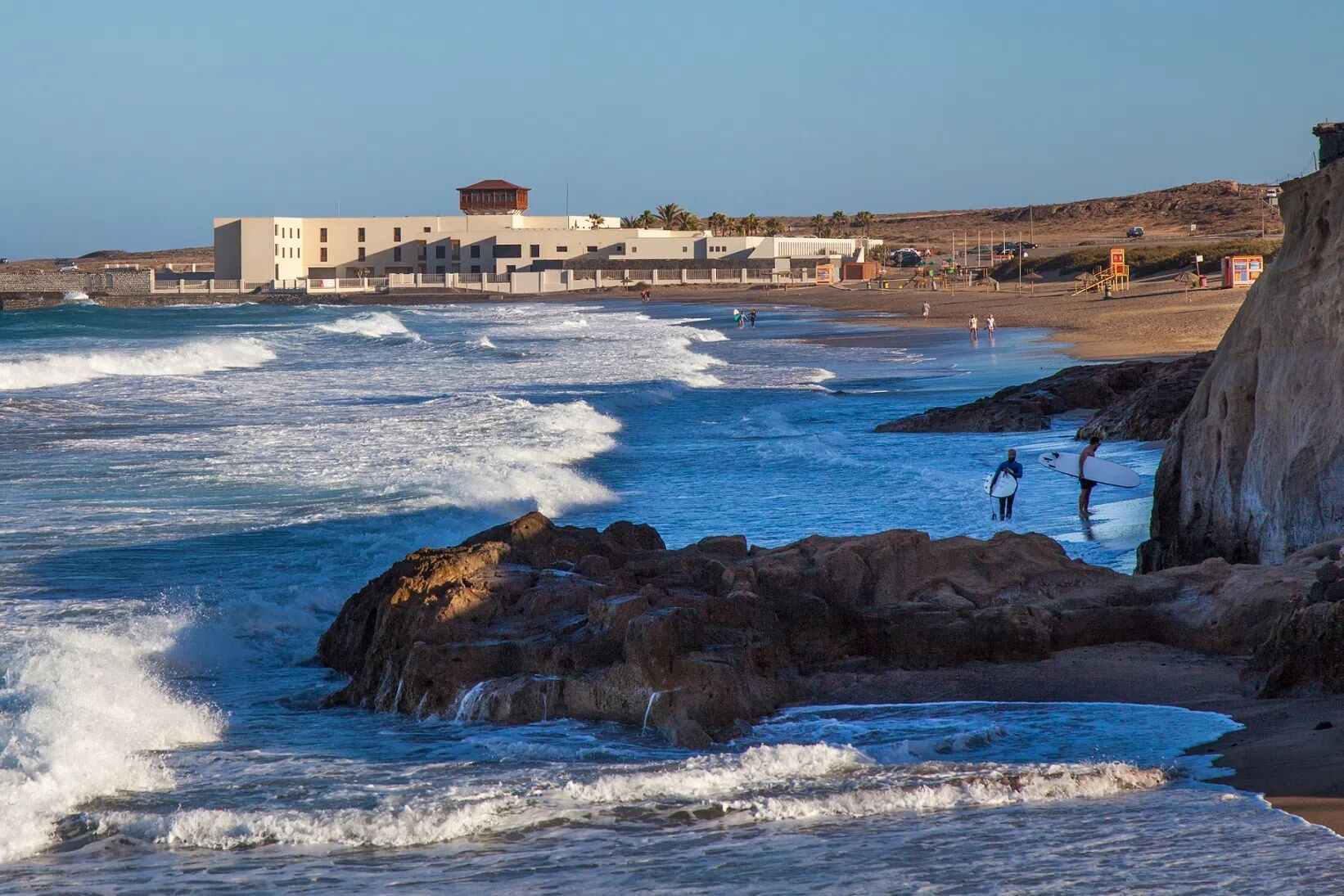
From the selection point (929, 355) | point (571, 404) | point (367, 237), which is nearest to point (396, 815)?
point (571, 404)

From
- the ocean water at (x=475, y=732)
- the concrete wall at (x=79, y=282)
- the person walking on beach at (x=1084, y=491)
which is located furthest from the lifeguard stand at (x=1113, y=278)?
the concrete wall at (x=79, y=282)

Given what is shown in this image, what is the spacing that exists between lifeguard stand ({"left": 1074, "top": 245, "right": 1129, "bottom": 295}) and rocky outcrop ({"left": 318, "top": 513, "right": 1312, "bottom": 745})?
2495 inches

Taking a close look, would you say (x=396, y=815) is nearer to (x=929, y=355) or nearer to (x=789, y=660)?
(x=789, y=660)

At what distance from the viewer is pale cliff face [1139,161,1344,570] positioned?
10156 millimetres

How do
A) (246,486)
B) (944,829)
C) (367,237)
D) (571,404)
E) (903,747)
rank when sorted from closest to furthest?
1. (944,829)
2. (903,747)
3. (246,486)
4. (571,404)
5. (367,237)

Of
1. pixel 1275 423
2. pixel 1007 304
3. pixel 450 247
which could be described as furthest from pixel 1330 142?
pixel 450 247

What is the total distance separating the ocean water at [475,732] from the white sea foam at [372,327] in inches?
1561

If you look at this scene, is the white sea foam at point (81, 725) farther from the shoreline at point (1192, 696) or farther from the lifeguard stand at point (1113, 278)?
the lifeguard stand at point (1113, 278)

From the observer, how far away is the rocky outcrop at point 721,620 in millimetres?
8234

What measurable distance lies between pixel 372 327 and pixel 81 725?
63.9 metres

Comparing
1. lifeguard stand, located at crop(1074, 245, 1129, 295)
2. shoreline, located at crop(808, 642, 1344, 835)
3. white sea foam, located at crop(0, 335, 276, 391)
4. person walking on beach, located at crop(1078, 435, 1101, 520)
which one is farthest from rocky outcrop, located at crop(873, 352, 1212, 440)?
lifeguard stand, located at crop(1074, 245, 1129, 295)

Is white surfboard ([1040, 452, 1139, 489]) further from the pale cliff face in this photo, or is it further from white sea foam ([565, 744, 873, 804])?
white sea foam ([565, 744, 873, 804])

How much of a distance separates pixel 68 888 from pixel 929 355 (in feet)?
128

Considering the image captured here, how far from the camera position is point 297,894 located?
5.85 metres
